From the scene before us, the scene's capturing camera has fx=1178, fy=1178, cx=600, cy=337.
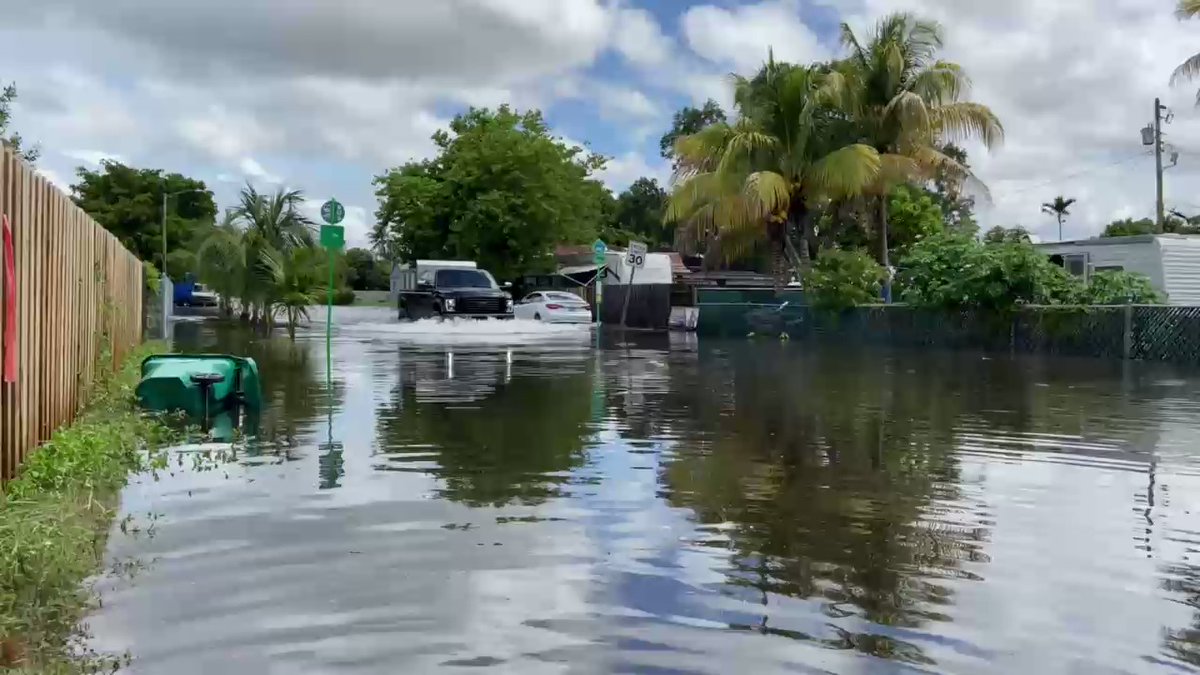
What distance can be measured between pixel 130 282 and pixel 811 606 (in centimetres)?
1524

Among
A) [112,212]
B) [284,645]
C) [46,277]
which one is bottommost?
[284,645]

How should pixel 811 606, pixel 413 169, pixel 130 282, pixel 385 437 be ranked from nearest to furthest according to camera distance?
1. pixel 811 606
2. pixel 385 437
3. pixel 130 282
4. pixel 413 169

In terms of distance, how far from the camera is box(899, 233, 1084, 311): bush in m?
25.2

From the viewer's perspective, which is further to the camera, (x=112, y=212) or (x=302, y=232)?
(x=112, y=212)

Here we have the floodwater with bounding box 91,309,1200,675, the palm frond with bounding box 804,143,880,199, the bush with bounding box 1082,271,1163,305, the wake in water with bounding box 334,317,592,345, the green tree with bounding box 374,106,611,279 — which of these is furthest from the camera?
the green tree with bounding box 374,106,611,279

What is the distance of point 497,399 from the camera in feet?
44.9

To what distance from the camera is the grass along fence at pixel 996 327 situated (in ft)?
73.8

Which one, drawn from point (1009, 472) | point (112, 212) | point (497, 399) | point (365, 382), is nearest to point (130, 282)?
point (365, 382)

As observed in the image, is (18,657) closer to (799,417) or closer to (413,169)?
(799,417)

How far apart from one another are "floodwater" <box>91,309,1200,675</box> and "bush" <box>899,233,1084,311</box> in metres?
12.6

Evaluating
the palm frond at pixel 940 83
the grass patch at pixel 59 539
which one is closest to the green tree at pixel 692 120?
the palm frond at pixel 940 83

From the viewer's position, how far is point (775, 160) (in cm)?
3272

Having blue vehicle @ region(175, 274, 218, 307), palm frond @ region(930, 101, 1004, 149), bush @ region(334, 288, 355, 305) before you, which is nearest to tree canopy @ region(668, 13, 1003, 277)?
palm frond @ region(930, 101, 1004, 149)

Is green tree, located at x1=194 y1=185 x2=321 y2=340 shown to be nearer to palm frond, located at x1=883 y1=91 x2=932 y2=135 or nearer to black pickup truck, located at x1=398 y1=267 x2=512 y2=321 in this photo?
black pickup truck, located at x1=398 y1=267 x2=512 y2=321
